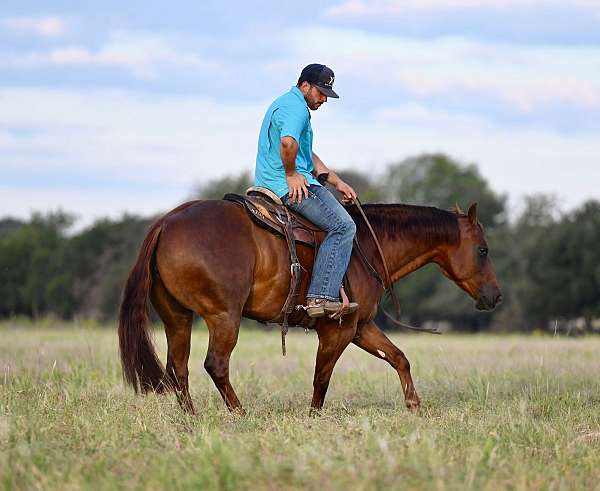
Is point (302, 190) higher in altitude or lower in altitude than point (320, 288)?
higher

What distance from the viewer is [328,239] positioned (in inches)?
326

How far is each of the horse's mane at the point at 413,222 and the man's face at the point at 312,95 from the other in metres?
1.17

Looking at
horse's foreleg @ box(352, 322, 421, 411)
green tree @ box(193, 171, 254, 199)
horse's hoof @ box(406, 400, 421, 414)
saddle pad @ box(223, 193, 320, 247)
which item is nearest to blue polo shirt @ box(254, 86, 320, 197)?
saddle pad @ box(223, 193, 320, 247)

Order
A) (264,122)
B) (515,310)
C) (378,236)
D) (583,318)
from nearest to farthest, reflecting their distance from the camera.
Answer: (264,122) → (378,236) → (583,318) → (515,310)

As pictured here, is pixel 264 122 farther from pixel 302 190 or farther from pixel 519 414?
pixel 519 414

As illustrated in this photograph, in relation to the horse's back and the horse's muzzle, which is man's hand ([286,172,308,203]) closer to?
the horse's back

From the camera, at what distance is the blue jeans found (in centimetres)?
820

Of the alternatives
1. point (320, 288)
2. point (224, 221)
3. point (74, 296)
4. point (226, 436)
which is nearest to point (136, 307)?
point (224, 221)

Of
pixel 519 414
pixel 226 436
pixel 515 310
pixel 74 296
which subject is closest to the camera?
pixel 226 436

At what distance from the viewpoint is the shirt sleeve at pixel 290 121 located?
8.09m

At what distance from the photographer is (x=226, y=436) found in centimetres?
610

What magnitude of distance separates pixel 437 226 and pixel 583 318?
37.2 metres

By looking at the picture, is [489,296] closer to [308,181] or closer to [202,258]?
[308,181]

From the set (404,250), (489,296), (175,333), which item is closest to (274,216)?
(175,333)
